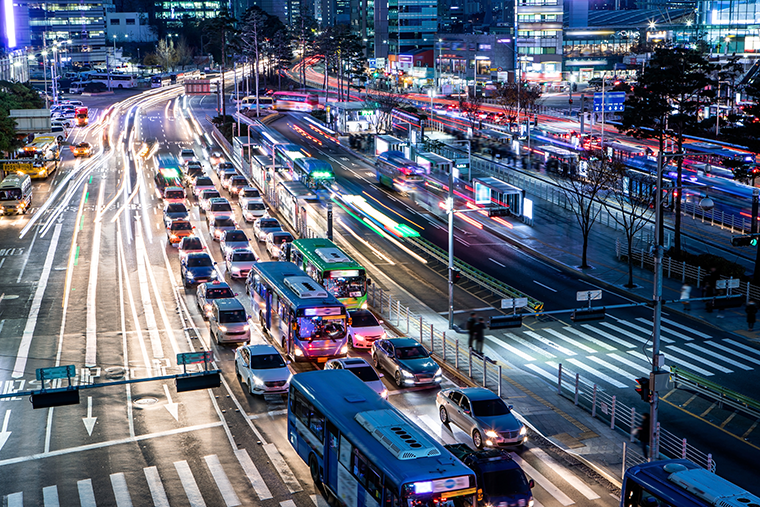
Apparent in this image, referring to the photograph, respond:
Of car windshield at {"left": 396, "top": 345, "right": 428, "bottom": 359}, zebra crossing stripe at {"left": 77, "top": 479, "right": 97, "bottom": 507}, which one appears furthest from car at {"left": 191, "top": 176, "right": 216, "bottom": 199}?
zebra crossing stripe at {"left": 77, "top": 479, "right": 97, "bottom": 507}

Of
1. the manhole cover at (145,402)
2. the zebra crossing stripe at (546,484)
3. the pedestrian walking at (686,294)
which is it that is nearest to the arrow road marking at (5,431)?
the manhole cover at (145,402)

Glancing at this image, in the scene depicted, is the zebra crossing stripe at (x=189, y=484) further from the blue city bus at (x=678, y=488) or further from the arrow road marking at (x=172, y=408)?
the blue city bus at (x=678, y=488)

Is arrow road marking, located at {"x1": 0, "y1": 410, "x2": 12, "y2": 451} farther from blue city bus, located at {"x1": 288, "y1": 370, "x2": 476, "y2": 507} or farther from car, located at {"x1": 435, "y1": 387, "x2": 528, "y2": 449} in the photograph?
car, located at {"x1": 435, "y1": 387, "x2": 528, "y2": 449}

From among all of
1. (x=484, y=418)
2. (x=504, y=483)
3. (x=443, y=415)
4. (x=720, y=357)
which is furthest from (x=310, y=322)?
(x=720, y=357)

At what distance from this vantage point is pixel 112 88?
189125mm

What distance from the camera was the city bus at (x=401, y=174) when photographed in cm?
7962

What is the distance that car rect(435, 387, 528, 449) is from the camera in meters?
27.8

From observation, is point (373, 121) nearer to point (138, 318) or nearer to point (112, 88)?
point (138, 318)

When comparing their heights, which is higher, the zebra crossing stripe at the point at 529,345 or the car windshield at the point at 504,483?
the car windshield at the point at 504,483

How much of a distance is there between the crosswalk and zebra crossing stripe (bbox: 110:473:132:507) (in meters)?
17.8

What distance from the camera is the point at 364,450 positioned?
21.0 metres

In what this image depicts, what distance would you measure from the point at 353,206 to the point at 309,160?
11.6 m

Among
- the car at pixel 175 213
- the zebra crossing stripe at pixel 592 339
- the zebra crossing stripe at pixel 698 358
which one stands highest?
the car at pixel 175 213

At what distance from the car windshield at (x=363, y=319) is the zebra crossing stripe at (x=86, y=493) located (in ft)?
53.7
